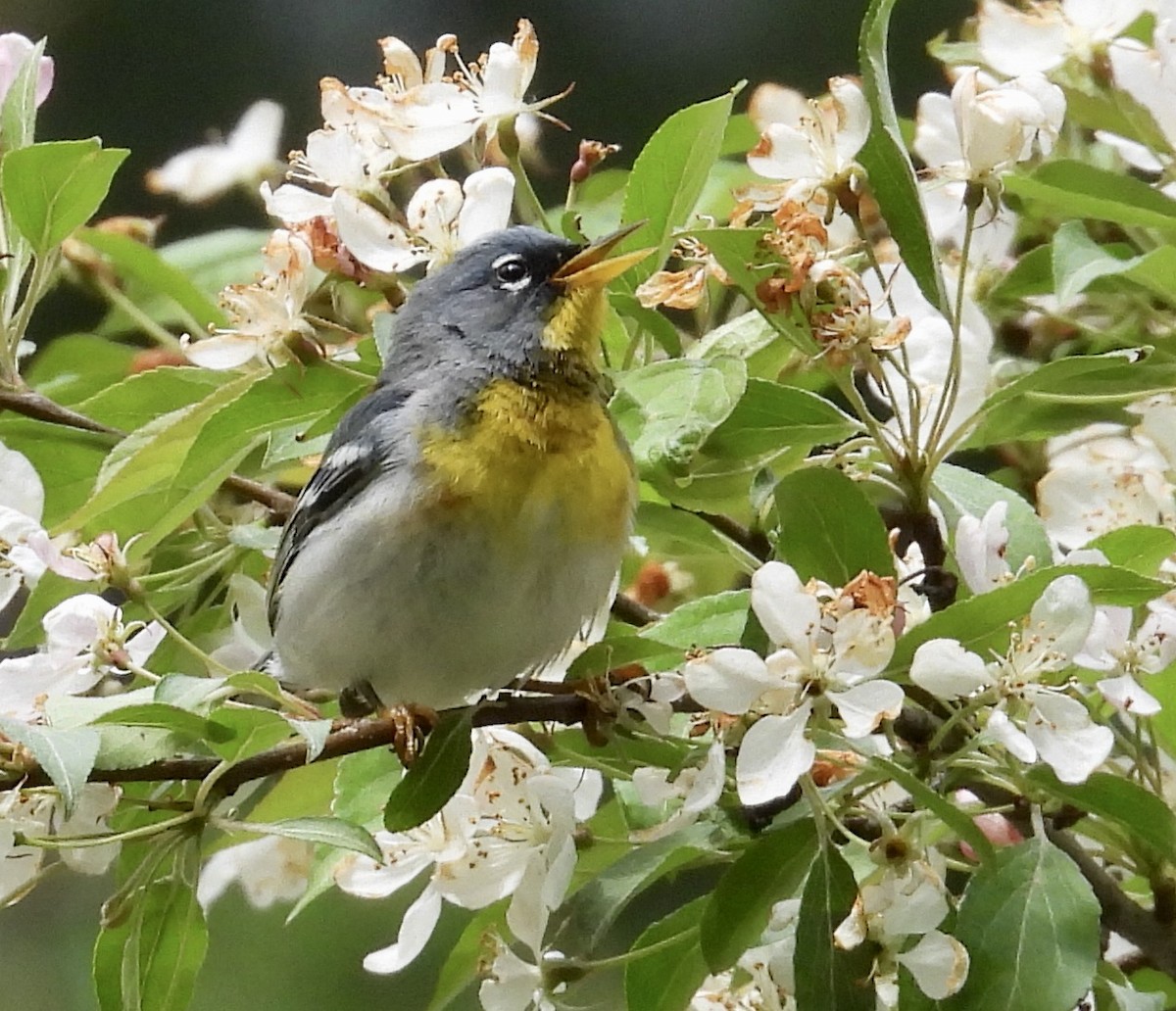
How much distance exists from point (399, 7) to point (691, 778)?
7.60 feet

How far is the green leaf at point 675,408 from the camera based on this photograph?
65cm

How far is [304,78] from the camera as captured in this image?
2.71m

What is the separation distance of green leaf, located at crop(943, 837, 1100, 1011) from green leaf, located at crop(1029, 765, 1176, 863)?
3 cm

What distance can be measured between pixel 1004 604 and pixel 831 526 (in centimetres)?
9

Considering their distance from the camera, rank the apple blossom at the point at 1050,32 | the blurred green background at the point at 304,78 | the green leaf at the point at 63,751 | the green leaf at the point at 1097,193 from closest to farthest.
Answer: the green leaf at the point at 63,751 < the green leaf at the point at 1097,193 < the apple blossom at the point at 1050,32 < the blurred green background at the point at 304,78

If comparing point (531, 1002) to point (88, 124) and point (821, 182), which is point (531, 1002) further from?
point (88, 124)

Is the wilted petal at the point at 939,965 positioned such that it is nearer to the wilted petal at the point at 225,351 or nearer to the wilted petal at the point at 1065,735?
the wilted petal at the point at 1065,735

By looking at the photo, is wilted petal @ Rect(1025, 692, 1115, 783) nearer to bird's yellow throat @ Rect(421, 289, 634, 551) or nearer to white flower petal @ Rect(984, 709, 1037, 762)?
white flower petal @ Rect(984, 709, 1037, 762)

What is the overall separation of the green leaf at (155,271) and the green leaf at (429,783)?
35cm

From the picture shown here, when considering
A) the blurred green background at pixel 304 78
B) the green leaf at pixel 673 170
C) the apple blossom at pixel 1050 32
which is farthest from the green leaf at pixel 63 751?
the blurred green background at pixel 304 78

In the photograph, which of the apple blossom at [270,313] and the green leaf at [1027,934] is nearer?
the green leaf at [1027,934]

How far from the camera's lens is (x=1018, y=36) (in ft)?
2.87

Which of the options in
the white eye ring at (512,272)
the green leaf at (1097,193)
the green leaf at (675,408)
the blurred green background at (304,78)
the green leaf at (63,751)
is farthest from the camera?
the blurred green background at (304,78)

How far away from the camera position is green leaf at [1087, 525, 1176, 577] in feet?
2.29
